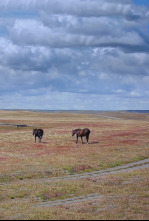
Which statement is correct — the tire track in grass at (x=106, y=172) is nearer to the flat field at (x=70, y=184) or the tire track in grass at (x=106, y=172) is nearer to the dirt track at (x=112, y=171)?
the dirt track at (x=112, y=171)

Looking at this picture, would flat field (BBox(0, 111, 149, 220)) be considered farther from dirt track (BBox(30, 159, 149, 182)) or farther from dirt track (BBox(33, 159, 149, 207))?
dirt track (BBox(30, 159, 149, 182))

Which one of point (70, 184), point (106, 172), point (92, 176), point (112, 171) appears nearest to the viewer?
point (70, 184)

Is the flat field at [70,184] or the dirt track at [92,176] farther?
the dirt track at [92,176]

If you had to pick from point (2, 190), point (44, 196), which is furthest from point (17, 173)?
point (44, 196)

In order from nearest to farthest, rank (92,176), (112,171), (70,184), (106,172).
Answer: (70,184)
(92,176)
(106,172)
(112,171)

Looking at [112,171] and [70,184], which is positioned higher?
[70,184]

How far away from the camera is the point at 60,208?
19.1 m

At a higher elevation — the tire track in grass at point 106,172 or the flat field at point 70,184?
the flat field at point 70,184

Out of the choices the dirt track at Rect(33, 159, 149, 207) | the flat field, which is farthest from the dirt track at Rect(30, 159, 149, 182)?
the flat field

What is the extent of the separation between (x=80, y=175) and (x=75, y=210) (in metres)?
15.3

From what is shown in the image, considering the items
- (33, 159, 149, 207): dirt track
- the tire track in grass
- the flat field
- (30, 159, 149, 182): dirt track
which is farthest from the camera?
(30, 159, 149, 182): dirt track

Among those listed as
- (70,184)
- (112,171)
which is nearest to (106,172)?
(112,171)

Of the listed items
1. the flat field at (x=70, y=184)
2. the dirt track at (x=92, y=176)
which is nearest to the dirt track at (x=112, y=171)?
the dirt track at (x=92, y=176)

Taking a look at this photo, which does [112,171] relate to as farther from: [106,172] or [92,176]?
[92,176]
